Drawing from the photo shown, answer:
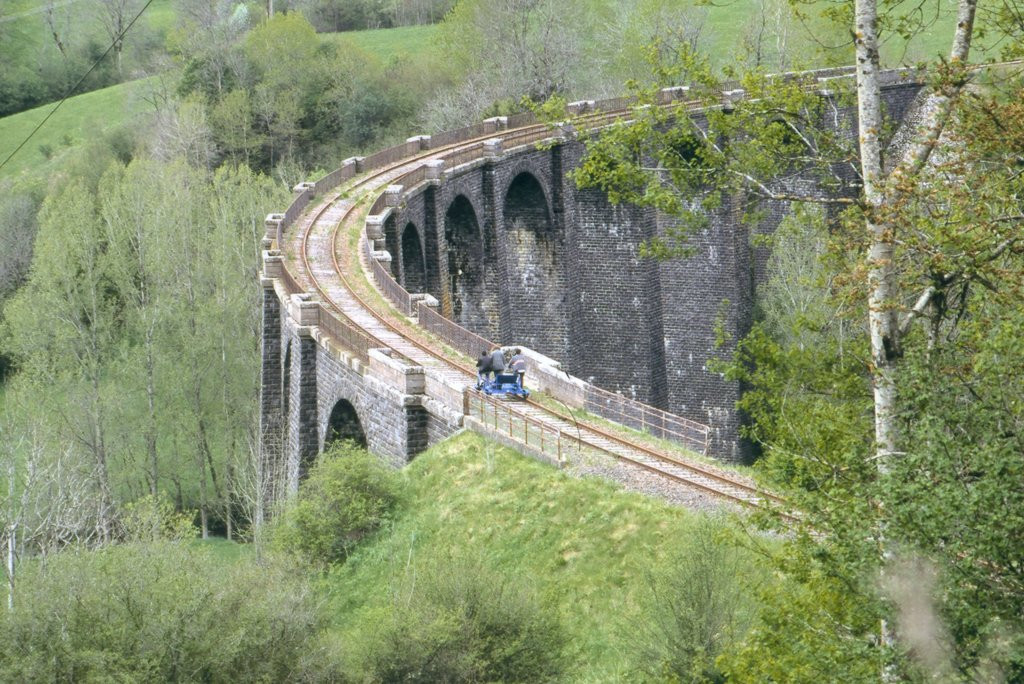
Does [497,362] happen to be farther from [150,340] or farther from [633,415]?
[150,340]

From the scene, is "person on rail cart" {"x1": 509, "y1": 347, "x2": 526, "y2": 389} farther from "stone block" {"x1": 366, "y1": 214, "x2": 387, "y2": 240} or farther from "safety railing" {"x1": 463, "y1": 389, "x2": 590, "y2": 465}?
"stone block" {"x1": 366, "y1": 214, "x2": 387, "y2": 240}

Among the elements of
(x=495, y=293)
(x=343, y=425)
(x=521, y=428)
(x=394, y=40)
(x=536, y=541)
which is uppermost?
(x=394, y=40)

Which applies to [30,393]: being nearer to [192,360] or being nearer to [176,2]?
[192,360]

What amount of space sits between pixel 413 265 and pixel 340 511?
71.6 ft

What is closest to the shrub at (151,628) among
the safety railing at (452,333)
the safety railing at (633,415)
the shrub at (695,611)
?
the shrub at (695,611)

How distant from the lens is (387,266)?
45.7 m

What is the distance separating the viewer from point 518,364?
116 ft

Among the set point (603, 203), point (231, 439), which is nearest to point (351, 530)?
point (231, 439)

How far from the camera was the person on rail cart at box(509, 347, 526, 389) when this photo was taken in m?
34.2

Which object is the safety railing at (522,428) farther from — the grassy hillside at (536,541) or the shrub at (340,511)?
the shrub at (340,511)

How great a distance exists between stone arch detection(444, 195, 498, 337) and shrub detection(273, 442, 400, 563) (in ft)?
81.2

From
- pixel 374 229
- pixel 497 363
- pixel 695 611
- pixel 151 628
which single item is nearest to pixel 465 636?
pixel 695 611

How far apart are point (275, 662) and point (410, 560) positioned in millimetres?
6523

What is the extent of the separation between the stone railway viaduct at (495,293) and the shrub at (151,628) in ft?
32.4
